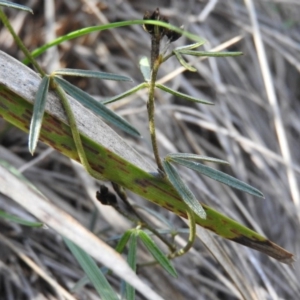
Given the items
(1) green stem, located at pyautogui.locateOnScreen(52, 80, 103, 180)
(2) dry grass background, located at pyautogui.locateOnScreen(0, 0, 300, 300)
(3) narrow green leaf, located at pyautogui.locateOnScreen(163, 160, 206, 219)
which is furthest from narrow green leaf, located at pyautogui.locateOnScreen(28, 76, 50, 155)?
(2) dry grass background, located at pyautogui.locateOnScreen(0, 0, 300, 300)

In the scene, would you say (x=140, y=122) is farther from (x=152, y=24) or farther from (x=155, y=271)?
(x=152, y=24)

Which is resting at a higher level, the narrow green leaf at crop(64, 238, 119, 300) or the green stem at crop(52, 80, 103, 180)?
the green stem at crop(52, 80, 103, 180)

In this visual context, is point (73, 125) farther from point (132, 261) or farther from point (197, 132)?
point (197, 132)

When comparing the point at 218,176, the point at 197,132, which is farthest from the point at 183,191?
the point at 197,132

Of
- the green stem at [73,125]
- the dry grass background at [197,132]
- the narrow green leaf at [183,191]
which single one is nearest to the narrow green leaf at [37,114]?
the green stem at [73,125]

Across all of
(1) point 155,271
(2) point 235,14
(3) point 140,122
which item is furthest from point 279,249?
(2) point 235,14

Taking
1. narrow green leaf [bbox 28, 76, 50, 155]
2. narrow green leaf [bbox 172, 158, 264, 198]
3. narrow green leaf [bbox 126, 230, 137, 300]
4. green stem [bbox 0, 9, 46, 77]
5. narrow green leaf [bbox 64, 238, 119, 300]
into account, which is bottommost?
narrow green leaf [bbox 64, 238, 119, 300]

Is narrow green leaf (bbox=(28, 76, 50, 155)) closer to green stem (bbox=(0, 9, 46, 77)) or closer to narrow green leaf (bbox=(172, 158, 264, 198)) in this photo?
green stem (bbox=(0, 9, 46, 77))
